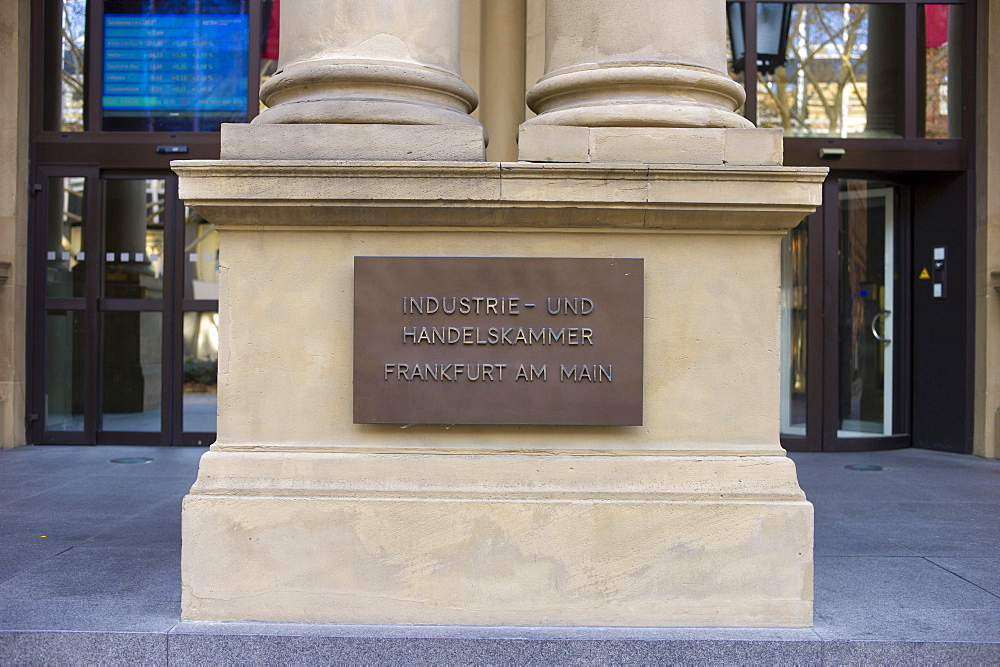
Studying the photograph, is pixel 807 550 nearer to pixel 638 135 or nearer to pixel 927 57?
pixel 638 135

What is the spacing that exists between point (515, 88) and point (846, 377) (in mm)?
5200

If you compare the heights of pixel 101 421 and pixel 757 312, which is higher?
pixel 757 312

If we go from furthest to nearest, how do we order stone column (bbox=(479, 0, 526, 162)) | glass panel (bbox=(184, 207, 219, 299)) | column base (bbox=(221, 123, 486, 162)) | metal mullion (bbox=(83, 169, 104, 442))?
1. glass panel (bbox=(184, 207, 219, 299))
2. metal mullion (bbox=(83, 169, 104, 442))
3. stone column (bbox=(479, 0, 526, 162))
4. column base (bbox=(221, 123, 486, 162))

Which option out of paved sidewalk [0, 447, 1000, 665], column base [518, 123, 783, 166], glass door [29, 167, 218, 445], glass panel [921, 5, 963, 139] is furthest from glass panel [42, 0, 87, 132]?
glass panel [921, 5, 963, 139]

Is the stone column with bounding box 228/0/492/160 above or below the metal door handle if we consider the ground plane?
above

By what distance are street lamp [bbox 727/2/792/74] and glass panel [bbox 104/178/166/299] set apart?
6.97 m

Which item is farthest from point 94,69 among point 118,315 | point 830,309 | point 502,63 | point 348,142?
A: point 830,309

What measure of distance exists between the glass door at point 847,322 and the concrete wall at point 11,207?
8.86 metres

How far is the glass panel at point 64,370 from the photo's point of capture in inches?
386

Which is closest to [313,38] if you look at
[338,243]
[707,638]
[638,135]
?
[338,243]

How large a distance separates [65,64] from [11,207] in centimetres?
182

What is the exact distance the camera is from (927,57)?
9.90 metres

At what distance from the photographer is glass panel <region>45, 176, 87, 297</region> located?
32.1ft

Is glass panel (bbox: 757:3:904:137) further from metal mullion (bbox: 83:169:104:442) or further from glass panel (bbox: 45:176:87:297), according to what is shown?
glass panel (bbox: 45:176:87:297)
